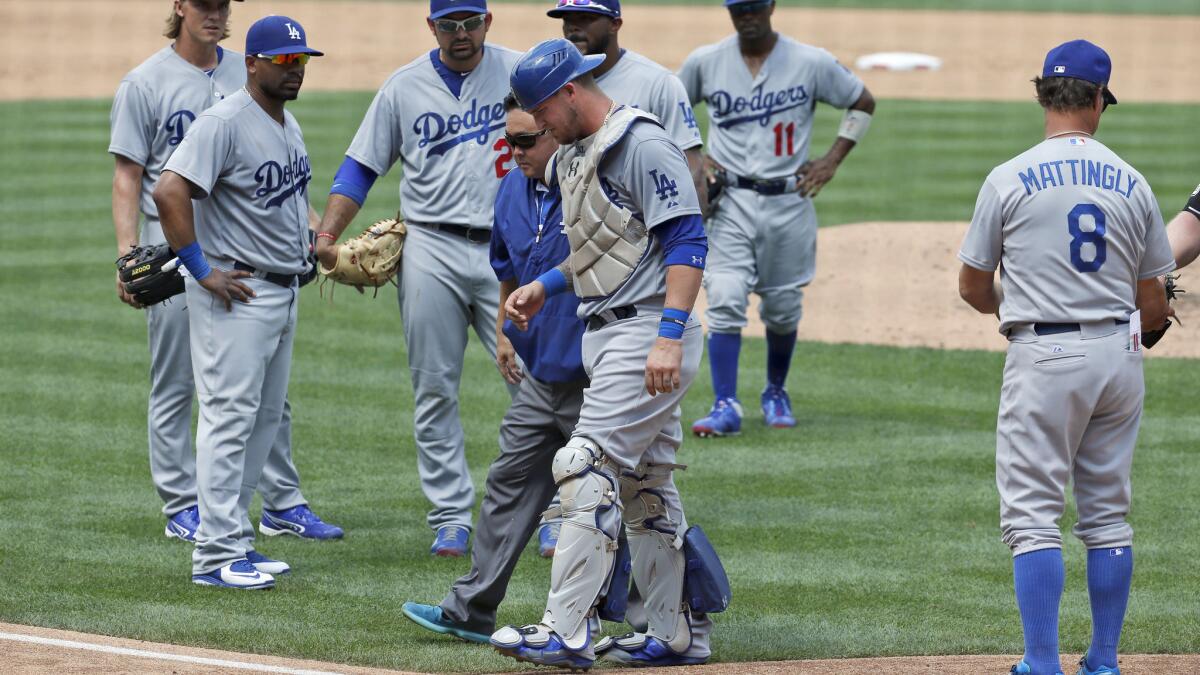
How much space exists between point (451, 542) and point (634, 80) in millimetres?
1968

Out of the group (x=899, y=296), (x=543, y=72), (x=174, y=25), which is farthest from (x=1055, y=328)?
(x=899, y=296)

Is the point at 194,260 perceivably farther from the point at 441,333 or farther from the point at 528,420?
the point at 528,420

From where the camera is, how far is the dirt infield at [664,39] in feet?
90.3

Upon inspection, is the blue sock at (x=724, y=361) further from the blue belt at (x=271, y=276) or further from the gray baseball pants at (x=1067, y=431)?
the gray baseball pants at (x=1067, y=431)

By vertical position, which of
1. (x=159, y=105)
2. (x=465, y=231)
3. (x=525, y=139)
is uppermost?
(x=159, y=105)

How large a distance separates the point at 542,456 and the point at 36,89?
22.0 metres

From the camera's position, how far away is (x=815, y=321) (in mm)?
12250

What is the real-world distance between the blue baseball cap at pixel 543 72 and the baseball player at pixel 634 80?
5.63 feet

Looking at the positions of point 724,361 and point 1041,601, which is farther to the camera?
point 724,361

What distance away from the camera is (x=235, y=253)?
642 cm

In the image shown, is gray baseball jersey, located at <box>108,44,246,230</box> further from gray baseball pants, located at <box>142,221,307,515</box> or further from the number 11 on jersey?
the number 11 on jersey

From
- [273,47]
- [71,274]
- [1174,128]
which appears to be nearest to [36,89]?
[71,274]

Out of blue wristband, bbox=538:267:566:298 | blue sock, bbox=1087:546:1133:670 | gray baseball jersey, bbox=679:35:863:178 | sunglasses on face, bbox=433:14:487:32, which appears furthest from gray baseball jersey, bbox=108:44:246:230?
blue sock, bbox=1087:546:1133:670

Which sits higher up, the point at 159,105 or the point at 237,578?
the point at 159,105
